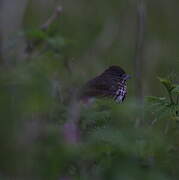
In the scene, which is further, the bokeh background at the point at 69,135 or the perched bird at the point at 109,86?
the perched bird at the point at 109,86

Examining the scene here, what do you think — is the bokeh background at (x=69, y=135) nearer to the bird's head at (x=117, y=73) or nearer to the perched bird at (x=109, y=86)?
the perched bird at (x=109, y=86)

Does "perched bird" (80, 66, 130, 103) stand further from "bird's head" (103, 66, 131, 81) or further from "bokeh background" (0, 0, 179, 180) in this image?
"bokeh background" (0, 0, 179, 180)

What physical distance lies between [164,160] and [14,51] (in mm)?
1385

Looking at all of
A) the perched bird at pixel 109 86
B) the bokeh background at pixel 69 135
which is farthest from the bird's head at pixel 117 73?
the bokeh background at pixel 69 135

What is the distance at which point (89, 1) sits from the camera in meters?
10.5

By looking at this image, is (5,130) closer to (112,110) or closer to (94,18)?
(112,110)

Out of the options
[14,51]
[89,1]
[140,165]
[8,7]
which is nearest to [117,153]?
[140,165]

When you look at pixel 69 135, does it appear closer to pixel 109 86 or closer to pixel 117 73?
pixel 109 86

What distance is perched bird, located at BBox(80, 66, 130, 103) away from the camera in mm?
3949

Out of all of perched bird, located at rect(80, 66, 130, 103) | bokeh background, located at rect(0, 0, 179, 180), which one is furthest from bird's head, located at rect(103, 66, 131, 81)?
bokeh background, located at rect(0, 0, 179, 180)

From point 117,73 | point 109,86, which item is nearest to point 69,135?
point 109,86

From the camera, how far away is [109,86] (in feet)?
14.9

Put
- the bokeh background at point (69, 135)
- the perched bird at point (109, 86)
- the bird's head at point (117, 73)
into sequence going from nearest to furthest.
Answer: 1. the bokeh background at point (69, 135)
2. the perched bird at point (109, 86)
3. the bird's head at point (117, 73)

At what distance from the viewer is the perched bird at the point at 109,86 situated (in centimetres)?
395
